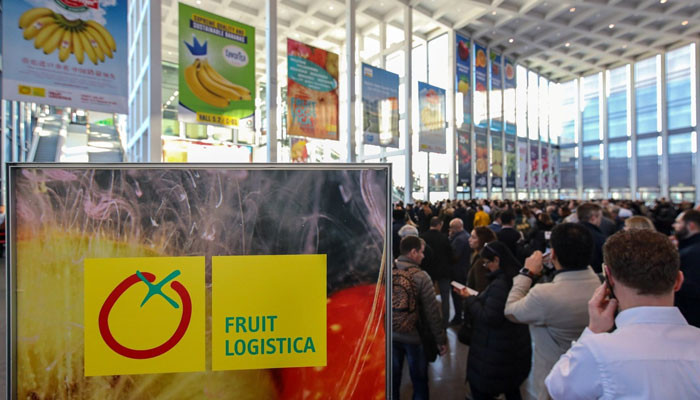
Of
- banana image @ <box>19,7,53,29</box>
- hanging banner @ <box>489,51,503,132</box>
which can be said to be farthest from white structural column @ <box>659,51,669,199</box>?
banana image @ <box>19,7,53,29</box>

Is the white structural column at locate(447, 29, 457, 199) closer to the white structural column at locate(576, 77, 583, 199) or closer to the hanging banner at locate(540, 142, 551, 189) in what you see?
the hanging banner at locate(540, 142, 551, 189)

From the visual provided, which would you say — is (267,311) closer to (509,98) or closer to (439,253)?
(439,253)

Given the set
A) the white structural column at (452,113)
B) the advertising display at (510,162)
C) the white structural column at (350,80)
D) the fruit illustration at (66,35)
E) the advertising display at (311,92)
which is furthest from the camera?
the advertising display at (510,162)

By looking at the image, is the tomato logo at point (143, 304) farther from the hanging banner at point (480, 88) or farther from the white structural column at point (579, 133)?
the white structural column at point (579, 133)

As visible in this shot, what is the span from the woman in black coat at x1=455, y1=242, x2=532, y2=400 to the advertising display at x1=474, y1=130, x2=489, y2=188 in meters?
19.3

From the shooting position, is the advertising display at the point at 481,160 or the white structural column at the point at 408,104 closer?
the white structural column at the point at 408,104

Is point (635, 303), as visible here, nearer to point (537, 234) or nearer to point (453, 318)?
point (453, 318)

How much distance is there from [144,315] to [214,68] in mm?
8325

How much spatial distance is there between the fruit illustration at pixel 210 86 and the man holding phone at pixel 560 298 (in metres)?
7.97

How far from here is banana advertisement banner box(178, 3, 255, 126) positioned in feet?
26.1

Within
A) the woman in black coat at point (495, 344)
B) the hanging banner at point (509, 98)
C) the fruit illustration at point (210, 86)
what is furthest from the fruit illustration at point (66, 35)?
the hanging banner at point (509, 98)

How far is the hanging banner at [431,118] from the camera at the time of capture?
1407 cm

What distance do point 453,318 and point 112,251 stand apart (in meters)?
4.51

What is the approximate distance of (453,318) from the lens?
193 inches
